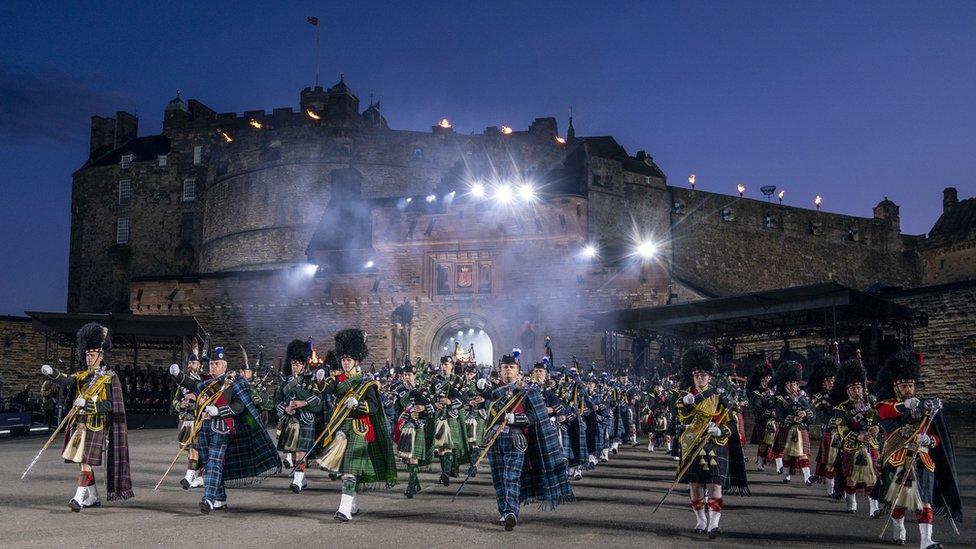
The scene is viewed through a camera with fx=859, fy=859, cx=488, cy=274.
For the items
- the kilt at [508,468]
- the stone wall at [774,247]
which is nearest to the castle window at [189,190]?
the stone wall at [774,247]

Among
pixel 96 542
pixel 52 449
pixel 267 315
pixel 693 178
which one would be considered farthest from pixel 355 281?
pixel 96 542

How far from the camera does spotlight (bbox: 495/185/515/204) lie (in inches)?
1590

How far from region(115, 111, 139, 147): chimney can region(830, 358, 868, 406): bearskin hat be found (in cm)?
6606

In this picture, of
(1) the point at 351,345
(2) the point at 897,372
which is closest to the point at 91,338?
(1) the point at 351,345

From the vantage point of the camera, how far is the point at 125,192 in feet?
206

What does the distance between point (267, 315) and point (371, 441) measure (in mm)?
33360

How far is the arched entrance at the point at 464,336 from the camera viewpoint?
39.9 metres

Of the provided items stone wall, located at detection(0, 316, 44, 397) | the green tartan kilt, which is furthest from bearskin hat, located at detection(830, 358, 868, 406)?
stone wall, located at detection(0, 316, 44, 397)

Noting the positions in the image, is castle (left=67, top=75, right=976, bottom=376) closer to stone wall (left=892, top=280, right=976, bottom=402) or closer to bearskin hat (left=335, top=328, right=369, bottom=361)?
stone wall (left=892, top=280, right=976, bottom=402)

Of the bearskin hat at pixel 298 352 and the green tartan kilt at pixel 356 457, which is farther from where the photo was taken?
the bearskin hat at pixel 298 352

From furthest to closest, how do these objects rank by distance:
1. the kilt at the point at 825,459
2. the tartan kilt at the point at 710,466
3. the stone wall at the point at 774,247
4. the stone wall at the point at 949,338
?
the stone wall at the point at 774,247 < the stone wall at the point at 949,338 < the kilt at the point at 825,459 < the tartan kilt at the point at 710,466

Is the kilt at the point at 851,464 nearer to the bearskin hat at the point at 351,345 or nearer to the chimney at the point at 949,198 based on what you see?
the bearskin hat at the point at 351,345

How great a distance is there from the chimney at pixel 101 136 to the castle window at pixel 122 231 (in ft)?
28.7

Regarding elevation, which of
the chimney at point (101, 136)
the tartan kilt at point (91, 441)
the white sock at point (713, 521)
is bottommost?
the white sock at point (713, 521)
